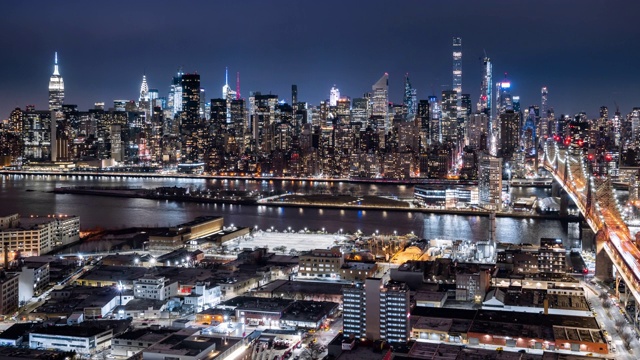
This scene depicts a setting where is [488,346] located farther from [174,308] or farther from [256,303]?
[174,308]

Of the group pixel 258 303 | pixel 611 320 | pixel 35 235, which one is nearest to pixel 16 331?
pixel 258 303

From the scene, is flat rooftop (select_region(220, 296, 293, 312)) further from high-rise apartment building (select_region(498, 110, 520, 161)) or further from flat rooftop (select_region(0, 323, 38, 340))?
high-rise apartment building (select_region(498, 110, 520, 161))

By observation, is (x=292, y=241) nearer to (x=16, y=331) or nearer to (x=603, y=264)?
(x=603, y=264)

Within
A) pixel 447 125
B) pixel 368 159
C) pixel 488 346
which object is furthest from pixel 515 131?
pixel 488 346

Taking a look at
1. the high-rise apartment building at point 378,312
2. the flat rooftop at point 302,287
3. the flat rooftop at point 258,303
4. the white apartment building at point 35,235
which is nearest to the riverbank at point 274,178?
the white apartment building at point 35,235

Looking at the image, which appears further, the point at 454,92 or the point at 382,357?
the point at 454,92

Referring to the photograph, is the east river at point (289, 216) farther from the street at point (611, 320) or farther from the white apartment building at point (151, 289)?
the white apartment building at point (151, 289)
